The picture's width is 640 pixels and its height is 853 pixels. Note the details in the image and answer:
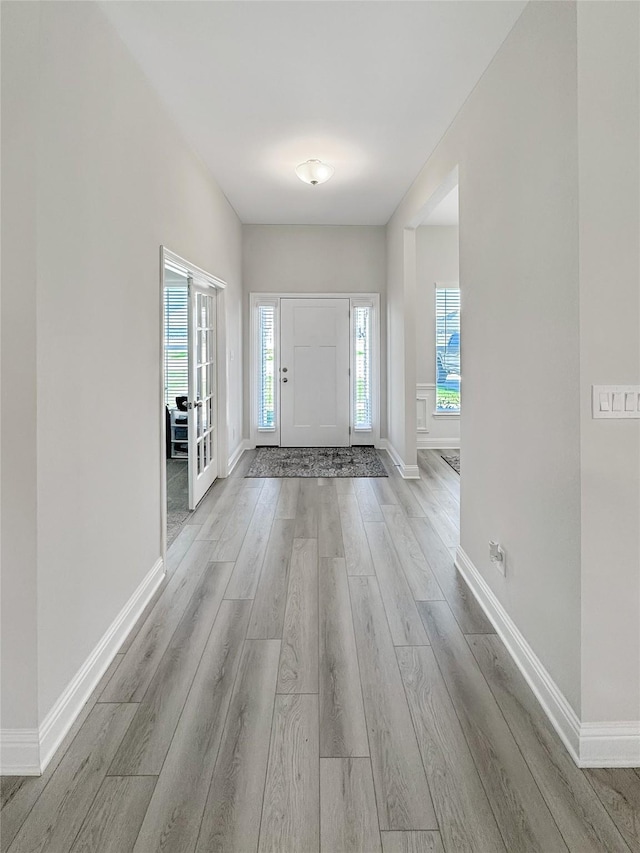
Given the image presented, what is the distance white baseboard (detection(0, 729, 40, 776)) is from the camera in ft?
5.42

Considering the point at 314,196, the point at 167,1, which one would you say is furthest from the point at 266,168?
the point at 167,1

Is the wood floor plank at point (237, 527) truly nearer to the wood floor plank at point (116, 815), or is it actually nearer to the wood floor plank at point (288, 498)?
the wood floor plank at point (288, 498)

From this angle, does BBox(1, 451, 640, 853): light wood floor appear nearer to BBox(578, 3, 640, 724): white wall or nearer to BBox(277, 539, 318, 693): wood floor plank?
BBox(277, 539, 318, 693): wood floor plank

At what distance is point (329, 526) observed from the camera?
396 cm

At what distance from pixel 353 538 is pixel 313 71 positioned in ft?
8.98

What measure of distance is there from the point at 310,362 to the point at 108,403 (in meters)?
4.76

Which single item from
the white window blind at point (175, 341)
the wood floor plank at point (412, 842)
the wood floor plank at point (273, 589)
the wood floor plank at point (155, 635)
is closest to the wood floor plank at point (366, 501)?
the wood floor plank at point (273, 589)

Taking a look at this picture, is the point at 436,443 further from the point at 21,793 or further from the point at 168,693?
the point at 21,793

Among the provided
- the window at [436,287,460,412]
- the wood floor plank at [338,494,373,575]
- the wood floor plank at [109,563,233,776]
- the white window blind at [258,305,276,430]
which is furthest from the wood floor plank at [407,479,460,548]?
the white window blind at [258,305,276,430]

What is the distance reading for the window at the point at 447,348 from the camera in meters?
7.04

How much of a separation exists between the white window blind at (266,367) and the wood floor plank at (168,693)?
420 centimetres

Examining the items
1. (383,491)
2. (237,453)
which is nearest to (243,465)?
(237,453)

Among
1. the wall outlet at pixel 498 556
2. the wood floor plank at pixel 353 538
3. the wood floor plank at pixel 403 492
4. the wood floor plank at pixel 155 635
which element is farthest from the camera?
the wood floor plank at pixel 403 492

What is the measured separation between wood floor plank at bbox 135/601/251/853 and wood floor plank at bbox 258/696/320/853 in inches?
7.2
